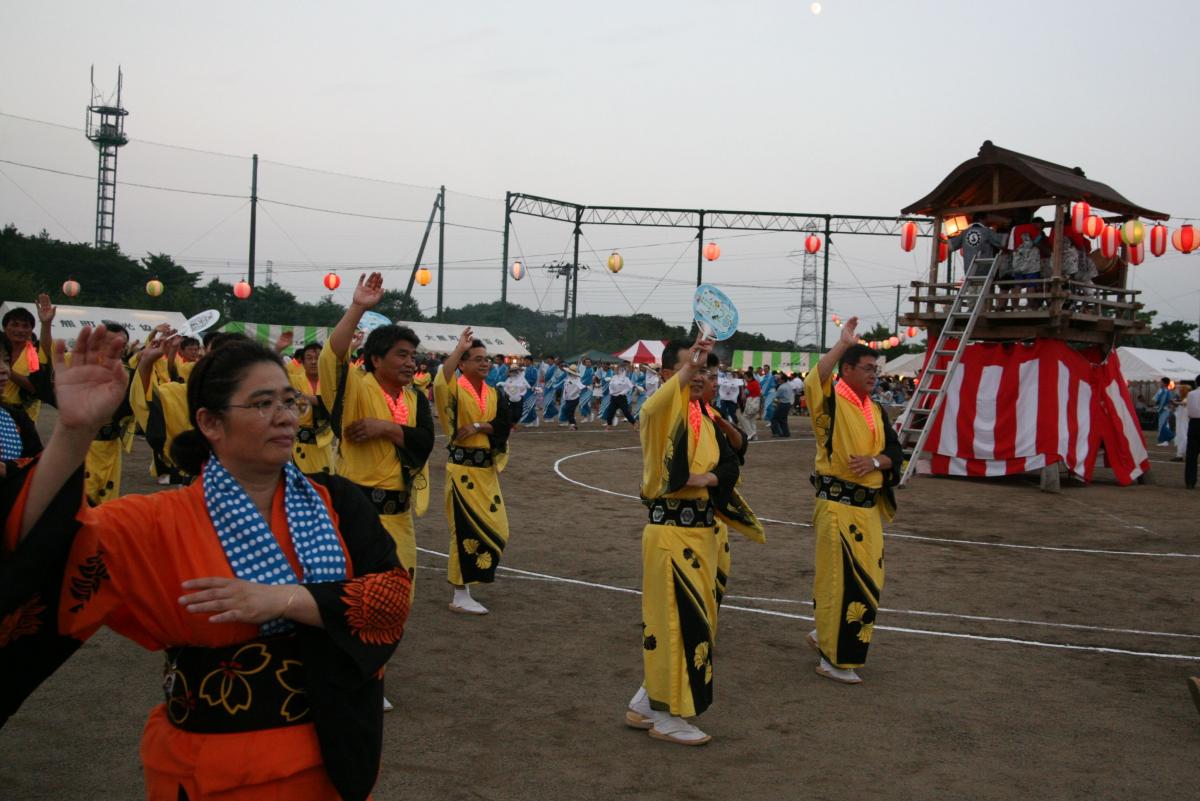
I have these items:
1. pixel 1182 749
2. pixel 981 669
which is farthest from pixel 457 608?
pixel 1182 749

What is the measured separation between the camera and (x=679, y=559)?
495cm

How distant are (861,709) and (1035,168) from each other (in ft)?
43.7

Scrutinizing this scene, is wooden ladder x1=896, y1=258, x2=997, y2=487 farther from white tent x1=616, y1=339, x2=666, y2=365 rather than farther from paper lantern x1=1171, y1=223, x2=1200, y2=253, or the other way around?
white tent x1=616, y1=339, x2=666, y2=365

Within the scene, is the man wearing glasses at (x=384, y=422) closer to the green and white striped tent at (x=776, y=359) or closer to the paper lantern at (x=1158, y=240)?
the paper lantern at (x=1158, y=240)

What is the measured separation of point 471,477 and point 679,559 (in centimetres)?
283

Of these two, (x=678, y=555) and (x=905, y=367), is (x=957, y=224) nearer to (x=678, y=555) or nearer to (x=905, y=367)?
(x=678, y=555)

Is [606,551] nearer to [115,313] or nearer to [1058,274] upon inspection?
[1058,274]

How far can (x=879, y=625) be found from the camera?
7367 millimetres

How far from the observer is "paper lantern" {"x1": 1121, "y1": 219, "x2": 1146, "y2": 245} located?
1595 cm

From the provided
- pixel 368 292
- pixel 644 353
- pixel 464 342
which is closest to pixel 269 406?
pixel 368 292

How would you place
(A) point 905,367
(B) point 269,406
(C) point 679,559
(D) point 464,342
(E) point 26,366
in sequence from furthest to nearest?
(A) point 905,367, (E) point 26,366, (D) point 464,342, (C) point 679,559, (B) point 269,406

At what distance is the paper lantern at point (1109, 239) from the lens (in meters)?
15.8

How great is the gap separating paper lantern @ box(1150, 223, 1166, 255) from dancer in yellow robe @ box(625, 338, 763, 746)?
1445 cm

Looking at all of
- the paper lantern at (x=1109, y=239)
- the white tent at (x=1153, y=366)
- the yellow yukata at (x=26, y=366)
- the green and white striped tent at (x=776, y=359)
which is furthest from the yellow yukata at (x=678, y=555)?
the green and white striped tent at (x=776, y=359)
